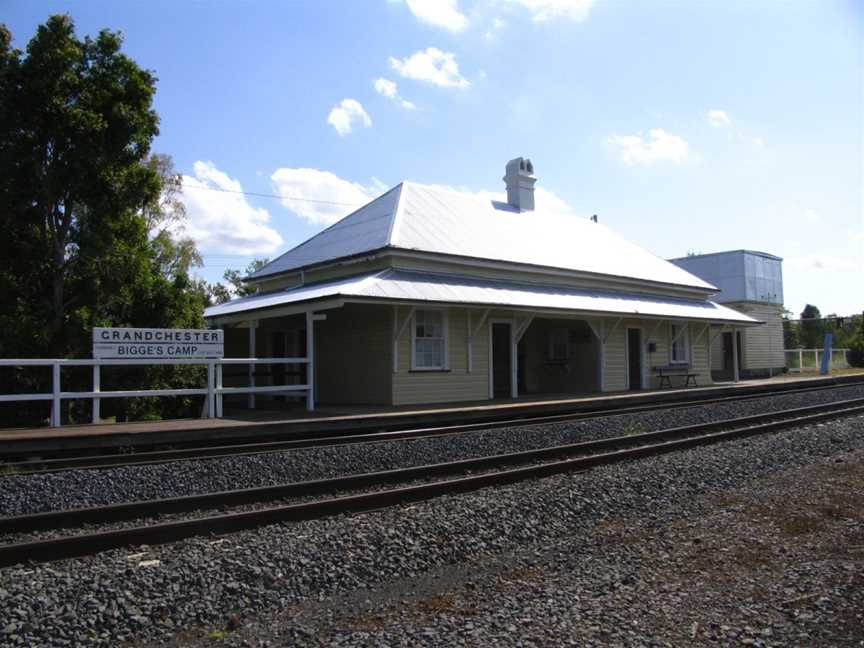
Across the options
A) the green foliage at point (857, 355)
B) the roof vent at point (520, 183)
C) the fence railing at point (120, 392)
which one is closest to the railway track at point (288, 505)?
the fence railing at point (120, 392)

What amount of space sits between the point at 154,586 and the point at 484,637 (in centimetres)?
213

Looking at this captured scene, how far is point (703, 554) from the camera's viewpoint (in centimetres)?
559

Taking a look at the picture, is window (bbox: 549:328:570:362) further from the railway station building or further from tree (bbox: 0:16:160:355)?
tree (bbox: 0:16:160:355)

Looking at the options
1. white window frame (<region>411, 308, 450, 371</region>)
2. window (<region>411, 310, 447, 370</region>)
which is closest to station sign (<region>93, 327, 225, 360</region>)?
white window frame (<region>411, 308, 450, 371</region>)

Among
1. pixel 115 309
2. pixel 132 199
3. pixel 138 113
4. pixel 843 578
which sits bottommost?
pixel 843 578

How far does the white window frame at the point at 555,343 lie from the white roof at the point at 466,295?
1458 millimetres

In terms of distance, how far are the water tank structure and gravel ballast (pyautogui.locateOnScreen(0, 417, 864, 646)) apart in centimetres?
2668

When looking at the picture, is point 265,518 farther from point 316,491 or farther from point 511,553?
point 511,553

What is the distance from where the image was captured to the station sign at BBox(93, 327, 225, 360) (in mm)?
11188

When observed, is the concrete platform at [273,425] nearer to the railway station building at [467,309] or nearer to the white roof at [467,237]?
the railway station building at [467,309]

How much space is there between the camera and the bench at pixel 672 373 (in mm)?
22656

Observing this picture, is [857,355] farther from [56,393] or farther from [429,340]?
[56,393]

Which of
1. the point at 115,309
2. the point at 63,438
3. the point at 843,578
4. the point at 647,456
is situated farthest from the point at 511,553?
the point at 115,309

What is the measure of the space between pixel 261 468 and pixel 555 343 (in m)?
14.6
